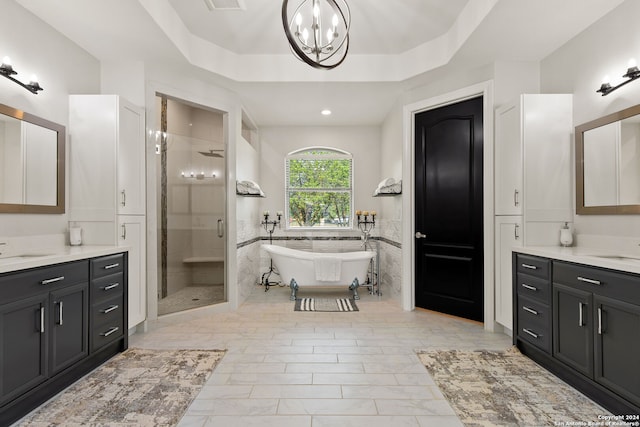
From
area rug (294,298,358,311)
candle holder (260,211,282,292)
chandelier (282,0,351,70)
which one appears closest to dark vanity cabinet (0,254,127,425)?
chandelier (282,0,351,70)

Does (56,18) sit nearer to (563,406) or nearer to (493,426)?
(493,426)

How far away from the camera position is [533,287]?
2.64 metres

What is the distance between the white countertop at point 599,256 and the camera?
6.19ft

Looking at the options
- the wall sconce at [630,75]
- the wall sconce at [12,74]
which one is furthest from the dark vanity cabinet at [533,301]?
the wall sconce at [12,74]

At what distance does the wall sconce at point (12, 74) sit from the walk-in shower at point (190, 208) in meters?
1.28

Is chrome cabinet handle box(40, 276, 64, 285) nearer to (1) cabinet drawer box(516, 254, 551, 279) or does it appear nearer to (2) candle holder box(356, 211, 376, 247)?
(1) cabinet drawer box(516, 254, 551, 279)

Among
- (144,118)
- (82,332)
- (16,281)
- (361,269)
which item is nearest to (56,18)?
(144,118)

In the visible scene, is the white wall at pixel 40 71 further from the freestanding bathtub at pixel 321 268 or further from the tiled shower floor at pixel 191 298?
the freestanding bathtub at pixel 321 268

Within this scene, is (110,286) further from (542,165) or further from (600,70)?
(600,70)

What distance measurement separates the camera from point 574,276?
2238 mm

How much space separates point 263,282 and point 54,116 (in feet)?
11.8

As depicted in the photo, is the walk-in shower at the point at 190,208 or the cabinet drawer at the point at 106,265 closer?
the cabinet drawer at the point at 106,265

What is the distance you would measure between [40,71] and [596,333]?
4.23 meters

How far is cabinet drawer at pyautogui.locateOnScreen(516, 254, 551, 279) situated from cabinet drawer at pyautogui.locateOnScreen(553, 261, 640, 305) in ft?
0.28
